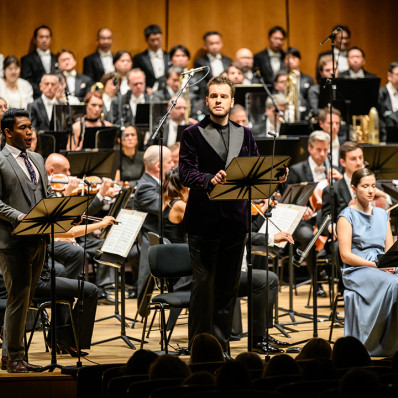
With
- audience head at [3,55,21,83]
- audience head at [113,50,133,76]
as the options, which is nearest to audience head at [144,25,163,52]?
audience head at [113,50,133,76]

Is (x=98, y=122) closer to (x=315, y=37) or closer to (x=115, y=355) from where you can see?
(x=115, y=355)

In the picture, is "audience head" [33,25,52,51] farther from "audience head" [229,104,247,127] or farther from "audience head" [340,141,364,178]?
"audience head" [340,141,364,178]

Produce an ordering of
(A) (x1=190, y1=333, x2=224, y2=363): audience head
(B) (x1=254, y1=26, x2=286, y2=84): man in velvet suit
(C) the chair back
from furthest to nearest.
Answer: (B) (x1=254, y1=26, x2=286, y2=84): man in velvet suit < (C) the chair back < (A) (x1=190, y1=333, x2=224, y2=363): audience head

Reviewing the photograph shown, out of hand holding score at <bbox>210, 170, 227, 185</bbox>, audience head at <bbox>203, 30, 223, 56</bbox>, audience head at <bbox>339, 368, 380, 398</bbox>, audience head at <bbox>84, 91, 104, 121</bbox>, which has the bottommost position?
audience head at <bbox>339, 368, 380, 398</bbox>

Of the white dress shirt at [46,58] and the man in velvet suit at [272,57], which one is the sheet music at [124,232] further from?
the man in velvet suit at [272,57]

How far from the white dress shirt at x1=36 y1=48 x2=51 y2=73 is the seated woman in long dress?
6.00m

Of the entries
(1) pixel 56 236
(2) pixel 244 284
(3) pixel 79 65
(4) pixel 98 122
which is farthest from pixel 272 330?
(3) pixel 79 65

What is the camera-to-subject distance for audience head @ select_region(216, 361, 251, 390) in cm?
278

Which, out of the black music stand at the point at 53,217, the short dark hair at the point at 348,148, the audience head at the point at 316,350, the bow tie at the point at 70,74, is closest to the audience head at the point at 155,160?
the short dark hair at the point at 348,148

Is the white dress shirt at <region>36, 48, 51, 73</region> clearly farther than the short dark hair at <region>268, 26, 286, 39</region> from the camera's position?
No

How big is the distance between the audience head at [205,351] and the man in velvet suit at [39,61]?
7.25 metres

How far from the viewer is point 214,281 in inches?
178

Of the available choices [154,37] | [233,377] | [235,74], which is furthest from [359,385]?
[154,37]

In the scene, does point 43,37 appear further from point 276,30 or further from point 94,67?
point 276,30
